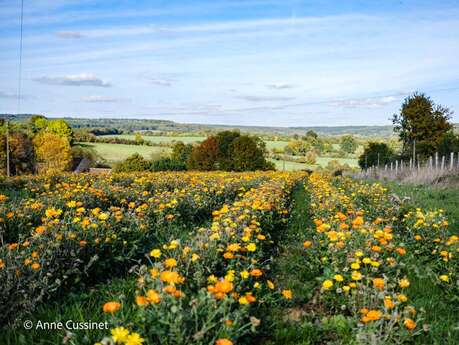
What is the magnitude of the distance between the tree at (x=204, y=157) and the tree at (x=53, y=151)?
22.1 meters

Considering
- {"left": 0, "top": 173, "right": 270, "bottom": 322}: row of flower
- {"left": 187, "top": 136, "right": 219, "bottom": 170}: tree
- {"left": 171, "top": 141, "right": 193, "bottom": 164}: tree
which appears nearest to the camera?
{"left": 0, "top": 173, "right": 270, "bottom": 322}: row of flower

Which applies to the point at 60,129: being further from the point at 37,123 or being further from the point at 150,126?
the point at 150,126

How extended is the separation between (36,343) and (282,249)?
389cm

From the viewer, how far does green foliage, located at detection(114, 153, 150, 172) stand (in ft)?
163

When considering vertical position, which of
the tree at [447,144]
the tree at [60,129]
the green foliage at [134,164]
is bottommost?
the green foliage at [134,164]

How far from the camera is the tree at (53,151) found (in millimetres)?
61594

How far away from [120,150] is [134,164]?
44.6 feet

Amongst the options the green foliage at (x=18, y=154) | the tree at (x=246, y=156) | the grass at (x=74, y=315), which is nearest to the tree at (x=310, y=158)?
the tree at (x=246, y=156)

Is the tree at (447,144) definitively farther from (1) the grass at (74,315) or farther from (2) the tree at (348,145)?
(2) the tree at (348,145)

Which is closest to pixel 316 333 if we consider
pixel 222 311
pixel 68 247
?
pixel 222 311

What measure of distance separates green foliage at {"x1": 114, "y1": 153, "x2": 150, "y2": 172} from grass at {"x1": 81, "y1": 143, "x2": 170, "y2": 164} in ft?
12.7

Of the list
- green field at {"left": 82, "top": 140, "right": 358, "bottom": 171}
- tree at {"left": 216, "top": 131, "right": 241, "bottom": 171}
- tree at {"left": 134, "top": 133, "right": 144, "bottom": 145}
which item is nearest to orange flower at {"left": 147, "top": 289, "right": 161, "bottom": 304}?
Result: tree at {"left": 216, "top": 131, "right": 241, "bottom": 171}

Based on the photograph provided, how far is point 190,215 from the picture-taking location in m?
7.98

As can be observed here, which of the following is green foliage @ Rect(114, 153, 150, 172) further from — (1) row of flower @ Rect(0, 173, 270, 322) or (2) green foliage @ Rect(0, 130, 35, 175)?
(1) row of flower @ Rect(0, 173, 270, 322)
